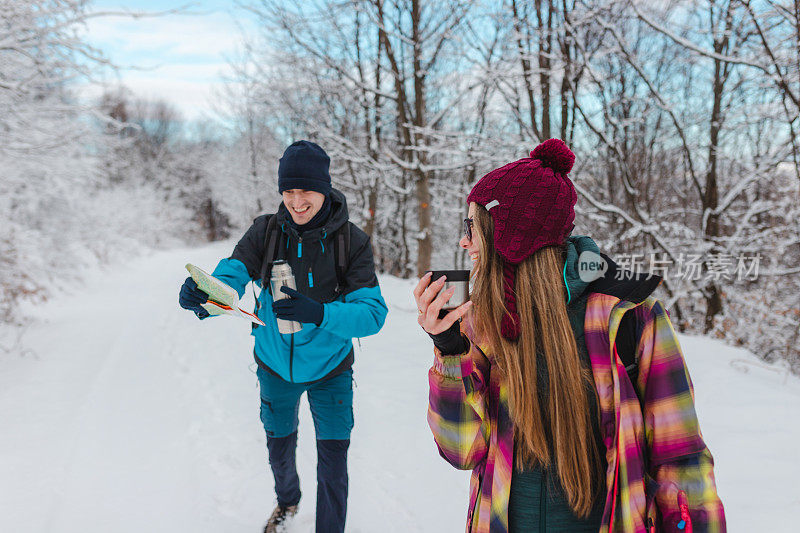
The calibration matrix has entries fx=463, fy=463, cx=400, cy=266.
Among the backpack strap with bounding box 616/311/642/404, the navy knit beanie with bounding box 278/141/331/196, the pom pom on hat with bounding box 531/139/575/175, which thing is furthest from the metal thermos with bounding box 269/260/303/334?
the backpack strap with bounding box 616/311/642/404

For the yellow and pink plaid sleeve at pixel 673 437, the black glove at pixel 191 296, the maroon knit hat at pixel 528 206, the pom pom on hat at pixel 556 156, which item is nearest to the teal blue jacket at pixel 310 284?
the black glove at pixel 191 296

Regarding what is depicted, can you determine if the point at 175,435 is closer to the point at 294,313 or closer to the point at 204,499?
the point at 204,499

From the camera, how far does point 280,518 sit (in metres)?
2.73

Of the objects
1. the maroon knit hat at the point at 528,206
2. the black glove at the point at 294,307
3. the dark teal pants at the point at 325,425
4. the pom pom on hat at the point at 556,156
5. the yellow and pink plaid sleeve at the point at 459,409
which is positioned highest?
the pom pom on hat at the point at 556,156

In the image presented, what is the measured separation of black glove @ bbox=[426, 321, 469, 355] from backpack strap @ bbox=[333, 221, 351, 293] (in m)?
1.09

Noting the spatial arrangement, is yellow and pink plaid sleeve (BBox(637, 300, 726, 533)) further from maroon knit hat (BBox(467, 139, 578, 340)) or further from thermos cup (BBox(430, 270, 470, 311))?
thermos cup (BBox(430, 270, 470, 311))

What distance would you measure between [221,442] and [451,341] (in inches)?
132

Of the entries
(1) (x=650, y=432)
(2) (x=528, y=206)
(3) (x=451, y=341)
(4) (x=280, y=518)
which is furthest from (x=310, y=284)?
(1) (x=650, y=432)

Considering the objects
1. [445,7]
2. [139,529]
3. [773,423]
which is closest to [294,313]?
[139,529]

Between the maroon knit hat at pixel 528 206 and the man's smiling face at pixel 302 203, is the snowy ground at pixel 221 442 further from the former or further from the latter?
the maroon knit hat at pixel 528 206

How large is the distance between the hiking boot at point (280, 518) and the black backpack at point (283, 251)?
1.38m

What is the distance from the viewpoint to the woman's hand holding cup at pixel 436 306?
1244mm

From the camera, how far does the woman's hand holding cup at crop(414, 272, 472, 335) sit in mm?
1244

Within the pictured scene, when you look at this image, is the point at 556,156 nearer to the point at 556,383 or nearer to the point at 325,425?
the point at 556,383
